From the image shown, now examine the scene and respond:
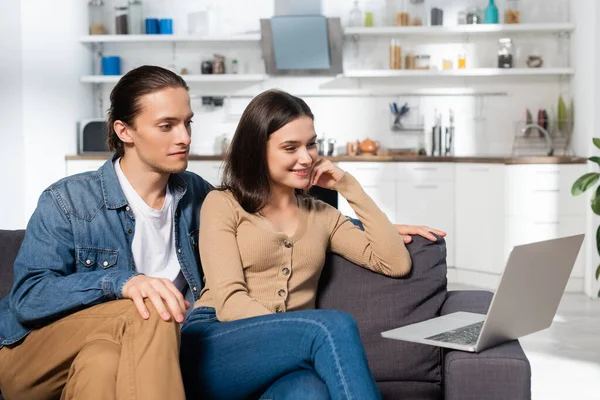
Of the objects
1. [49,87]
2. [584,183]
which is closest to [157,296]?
[584,183]

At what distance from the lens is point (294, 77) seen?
728cm

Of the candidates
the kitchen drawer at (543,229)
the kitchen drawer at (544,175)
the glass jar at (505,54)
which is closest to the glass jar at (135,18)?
the glass jar at (505,54)

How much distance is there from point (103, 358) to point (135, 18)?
5850 millimetres

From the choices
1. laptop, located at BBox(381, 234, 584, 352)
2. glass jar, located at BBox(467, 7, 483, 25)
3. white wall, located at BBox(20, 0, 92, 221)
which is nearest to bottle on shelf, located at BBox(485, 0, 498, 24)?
glass jar, located at BBox(467, 7, 483, 25)

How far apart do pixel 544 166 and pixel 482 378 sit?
435 cm

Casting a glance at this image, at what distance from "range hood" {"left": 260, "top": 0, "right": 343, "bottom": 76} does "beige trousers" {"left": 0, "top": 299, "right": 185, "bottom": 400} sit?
5.07 m

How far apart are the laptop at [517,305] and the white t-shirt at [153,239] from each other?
680mm

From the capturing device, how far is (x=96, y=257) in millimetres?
2336

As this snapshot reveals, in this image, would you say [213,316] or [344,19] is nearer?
[213,316]

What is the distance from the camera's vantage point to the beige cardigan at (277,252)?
2.32 m

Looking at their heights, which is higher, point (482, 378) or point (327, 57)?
point (327, 57)

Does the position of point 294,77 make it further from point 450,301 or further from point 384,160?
point 450,301

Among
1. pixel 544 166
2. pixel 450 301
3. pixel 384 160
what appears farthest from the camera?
pixel 384 160

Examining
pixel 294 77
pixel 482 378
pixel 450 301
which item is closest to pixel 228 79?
pixel 294 77
